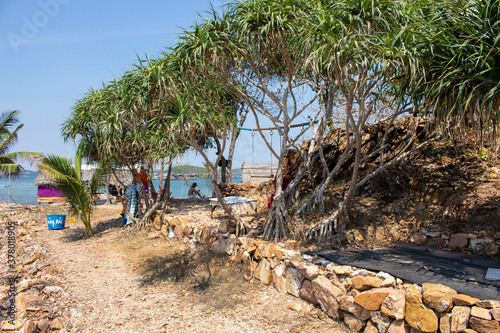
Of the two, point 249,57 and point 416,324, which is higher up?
point 249,57

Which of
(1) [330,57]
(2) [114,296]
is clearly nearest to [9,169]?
(2) [114,296]

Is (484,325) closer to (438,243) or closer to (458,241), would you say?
(458,241)

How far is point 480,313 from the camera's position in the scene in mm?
2873

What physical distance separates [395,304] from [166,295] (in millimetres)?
3573

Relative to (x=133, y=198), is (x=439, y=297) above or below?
below

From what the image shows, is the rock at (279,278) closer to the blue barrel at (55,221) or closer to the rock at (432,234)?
the rock at (432,234)

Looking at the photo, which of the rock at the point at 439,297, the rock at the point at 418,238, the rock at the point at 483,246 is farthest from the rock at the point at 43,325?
the rock at the point at 483,246

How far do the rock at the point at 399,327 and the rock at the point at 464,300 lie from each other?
54cm

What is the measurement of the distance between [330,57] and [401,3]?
152 cm

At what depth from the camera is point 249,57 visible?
19.0 ft

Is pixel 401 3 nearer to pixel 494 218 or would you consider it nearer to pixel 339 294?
pixel 494 218

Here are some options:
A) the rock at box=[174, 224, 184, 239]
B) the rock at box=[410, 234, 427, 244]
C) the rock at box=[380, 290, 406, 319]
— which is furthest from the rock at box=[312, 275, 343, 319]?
the rock at box=[174, 224, 184, 239]

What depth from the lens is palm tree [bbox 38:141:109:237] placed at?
28.3 feet

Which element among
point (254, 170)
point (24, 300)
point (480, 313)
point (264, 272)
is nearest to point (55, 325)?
point (24, 300)
